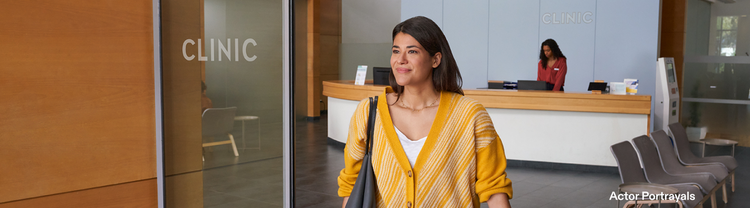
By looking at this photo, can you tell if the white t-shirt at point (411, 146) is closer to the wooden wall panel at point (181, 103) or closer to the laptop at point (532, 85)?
the wooden wall panel at point (181, 103)

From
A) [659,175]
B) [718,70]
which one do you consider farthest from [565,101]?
[718,70]

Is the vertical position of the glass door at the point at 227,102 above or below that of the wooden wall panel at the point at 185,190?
above

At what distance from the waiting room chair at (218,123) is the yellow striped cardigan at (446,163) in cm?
98

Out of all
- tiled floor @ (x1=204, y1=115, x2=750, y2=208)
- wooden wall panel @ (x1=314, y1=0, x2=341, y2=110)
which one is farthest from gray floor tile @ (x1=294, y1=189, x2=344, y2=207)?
wooden wall panel @ (x1=314, y1=0, x2=341, y2=110)

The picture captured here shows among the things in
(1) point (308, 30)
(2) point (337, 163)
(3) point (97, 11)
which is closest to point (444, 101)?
(3) point (97, 11)

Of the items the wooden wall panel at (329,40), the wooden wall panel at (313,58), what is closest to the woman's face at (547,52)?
the wooden wall panel at (313,58)

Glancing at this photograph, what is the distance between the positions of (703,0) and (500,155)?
9.53 m

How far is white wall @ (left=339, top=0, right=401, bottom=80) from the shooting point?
12.3 metres

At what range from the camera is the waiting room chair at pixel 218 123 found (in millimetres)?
2248

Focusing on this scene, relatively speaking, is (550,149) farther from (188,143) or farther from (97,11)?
(97,11)

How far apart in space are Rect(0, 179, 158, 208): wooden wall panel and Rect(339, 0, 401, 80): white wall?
10198 millimetres

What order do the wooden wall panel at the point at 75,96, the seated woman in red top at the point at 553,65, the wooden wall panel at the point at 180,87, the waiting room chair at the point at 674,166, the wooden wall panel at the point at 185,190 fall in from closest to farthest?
the wooden wall panel at the point at 75,96 < the wooden wall panel at the point at 180,87 < the wooden wall panel at the point at 185,190 < the waiting room chair at the point at 674,166 < the seated woman in red top at the point at 553,65

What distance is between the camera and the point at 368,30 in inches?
494

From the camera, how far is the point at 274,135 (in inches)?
89.1
